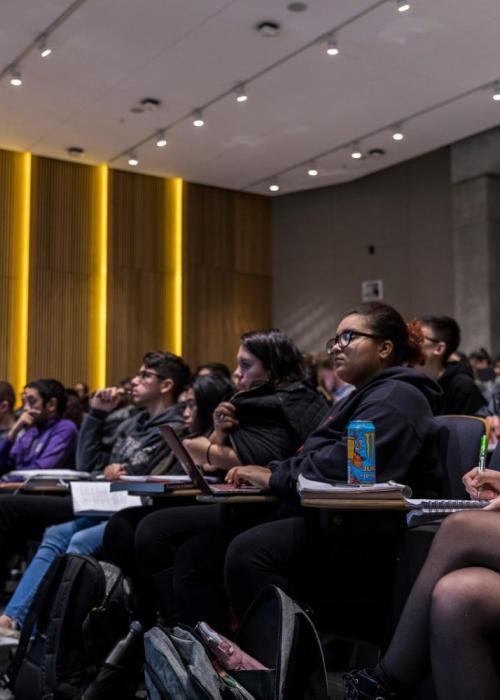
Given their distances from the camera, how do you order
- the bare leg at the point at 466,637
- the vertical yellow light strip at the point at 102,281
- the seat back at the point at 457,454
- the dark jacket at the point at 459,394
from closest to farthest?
the bare leg at the point at 466,637 < the seat back at the point at 457,454 < the dark jacket at the point at 459,394 < the vertical yellow light strip at the point at 102,281

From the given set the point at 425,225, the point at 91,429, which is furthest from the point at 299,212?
the point at 91,429

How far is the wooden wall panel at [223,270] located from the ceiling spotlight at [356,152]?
91.4 inches

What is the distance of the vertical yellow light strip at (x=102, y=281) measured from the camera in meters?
10.8

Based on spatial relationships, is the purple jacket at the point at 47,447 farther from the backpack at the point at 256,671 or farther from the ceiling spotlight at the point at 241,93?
the ceiling spotlight at the point at 241,93

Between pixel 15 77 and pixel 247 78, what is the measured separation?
2084 millimetres

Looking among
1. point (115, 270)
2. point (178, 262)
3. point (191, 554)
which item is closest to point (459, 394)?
point (191, 554)

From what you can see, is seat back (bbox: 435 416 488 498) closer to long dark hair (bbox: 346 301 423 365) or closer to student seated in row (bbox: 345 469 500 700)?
long dark hair (bbox: 346 301 423 365)

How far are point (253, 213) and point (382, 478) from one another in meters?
10.0

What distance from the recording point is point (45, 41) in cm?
712

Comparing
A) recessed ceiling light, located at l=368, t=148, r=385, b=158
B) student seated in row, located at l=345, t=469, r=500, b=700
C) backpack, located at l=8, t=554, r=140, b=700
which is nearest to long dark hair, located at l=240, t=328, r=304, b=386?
backpack, located at l=8, t=554, r=140, b=700

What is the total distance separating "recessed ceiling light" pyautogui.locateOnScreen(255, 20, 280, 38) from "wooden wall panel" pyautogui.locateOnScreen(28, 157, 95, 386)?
4404 millimetres

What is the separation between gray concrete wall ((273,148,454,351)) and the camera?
10.4m

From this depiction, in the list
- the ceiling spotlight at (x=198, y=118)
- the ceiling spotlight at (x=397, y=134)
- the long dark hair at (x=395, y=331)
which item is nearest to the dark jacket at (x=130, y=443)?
the long dark hair at (x=395, y=331)

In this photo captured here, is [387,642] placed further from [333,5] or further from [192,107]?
[192,107]
